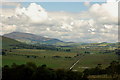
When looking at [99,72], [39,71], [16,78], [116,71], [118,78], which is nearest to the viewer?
[16,78]

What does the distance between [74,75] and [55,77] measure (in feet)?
24.6

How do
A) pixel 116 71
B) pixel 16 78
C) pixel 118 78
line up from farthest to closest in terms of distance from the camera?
pixel 116 71
pixel 118 78
pixel 16 78

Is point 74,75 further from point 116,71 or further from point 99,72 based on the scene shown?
point 99,72

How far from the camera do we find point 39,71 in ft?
205

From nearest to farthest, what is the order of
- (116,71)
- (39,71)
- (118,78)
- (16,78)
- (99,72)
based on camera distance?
(16,78) → (39,71) → (118,78) → (116,71) → (99,72)

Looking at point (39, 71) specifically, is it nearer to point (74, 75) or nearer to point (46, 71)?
point (46, 71)

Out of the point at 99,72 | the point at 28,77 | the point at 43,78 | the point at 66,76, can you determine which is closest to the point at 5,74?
the point at 28,77

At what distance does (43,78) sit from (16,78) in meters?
8.09

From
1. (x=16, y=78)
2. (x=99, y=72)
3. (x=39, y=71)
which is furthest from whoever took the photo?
(x=99, y=72)

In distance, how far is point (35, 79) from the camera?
59.2 metres

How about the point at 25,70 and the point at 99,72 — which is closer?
the point at 25,70

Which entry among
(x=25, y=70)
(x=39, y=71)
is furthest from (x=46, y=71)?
(x=25, y=70)

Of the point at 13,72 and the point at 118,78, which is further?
the point at 118,78

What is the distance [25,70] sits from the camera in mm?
61688
